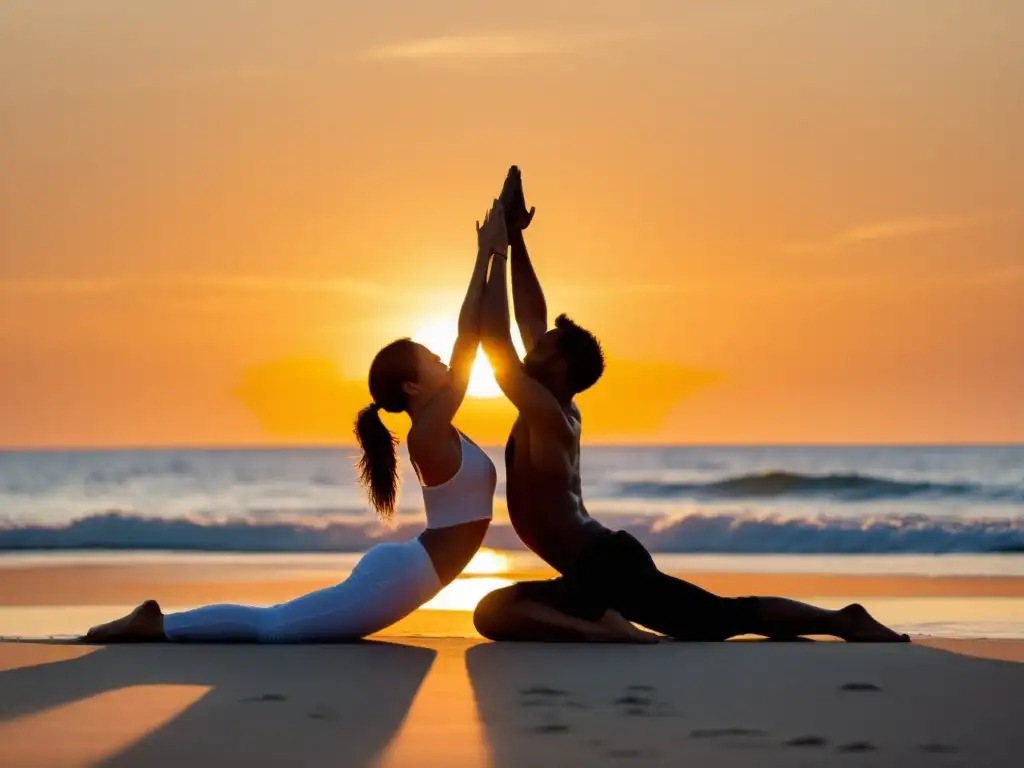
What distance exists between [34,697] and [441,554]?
6.29 feet

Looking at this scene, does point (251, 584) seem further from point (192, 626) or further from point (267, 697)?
point (267, 697)

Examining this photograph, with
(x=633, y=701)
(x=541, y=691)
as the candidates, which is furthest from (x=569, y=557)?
(x=633, y=701)

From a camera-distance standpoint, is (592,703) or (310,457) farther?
(310,457)

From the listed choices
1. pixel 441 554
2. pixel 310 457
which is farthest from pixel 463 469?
pixel 310 457

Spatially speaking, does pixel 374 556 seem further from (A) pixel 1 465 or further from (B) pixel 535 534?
(A) pixel 1 465

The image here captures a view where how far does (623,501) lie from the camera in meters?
30.8

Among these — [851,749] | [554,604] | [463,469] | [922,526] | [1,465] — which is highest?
[1,465]

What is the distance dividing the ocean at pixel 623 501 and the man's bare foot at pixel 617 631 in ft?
34.4

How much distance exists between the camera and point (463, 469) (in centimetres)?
708

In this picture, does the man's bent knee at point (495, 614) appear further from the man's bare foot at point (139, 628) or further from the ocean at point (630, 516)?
the ocean at point (630, 516)

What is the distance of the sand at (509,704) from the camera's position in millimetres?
4949

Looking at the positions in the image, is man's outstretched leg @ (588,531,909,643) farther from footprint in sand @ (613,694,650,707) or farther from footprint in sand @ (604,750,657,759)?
footprint in sand @ (604,750,657,759)

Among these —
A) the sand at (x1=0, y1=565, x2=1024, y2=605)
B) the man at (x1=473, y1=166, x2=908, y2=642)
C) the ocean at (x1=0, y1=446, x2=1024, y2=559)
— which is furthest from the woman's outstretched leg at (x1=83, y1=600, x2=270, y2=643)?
the ocean at (x1=0, y1=446, x2=1024, y2=559)

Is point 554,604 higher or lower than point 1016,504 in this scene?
lower
